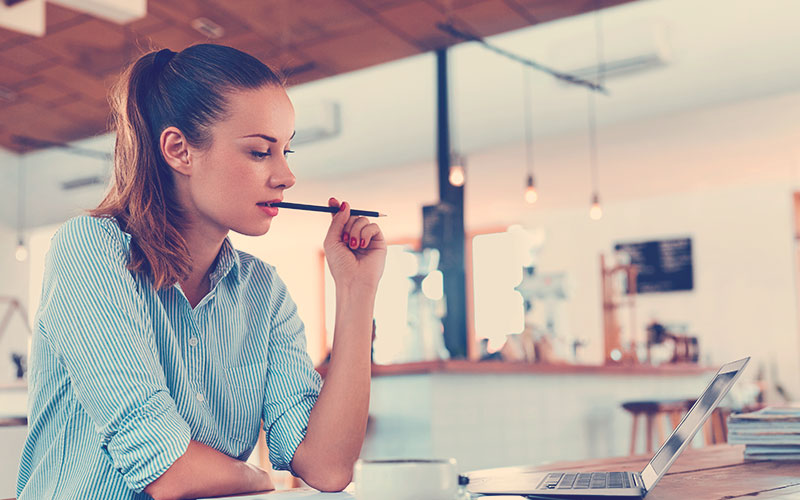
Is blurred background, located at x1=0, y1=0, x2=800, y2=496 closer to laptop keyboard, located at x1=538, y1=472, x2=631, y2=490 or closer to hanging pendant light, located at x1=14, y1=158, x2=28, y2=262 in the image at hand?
hanging pendant light, located at x1=14, y1=158, x2=28, y2=262

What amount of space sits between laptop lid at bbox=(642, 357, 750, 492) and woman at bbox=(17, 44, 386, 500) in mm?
453

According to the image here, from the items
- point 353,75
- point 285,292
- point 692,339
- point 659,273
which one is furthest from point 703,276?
point 285,292

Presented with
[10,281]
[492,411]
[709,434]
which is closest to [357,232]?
[492,411]

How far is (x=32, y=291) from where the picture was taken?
10.9 m

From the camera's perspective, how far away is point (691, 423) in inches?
44.2

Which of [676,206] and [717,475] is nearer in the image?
[717,475]

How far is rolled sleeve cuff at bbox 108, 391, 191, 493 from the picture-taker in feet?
3.54

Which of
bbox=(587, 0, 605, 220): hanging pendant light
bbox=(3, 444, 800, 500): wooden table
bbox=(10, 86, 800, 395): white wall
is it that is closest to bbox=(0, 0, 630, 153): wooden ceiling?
bbox=(587, 0, 605, 220): hanging pendant light

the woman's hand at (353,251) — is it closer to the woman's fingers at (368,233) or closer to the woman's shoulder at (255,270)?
the woman's fingers at (368,233)

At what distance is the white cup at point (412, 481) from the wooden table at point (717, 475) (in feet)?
1.14

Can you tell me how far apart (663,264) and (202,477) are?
29.2 ft

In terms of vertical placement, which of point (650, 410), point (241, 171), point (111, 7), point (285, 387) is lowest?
point (650, 410)

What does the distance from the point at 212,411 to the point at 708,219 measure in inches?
346

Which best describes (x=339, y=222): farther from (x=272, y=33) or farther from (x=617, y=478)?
(x=272, y=33)
